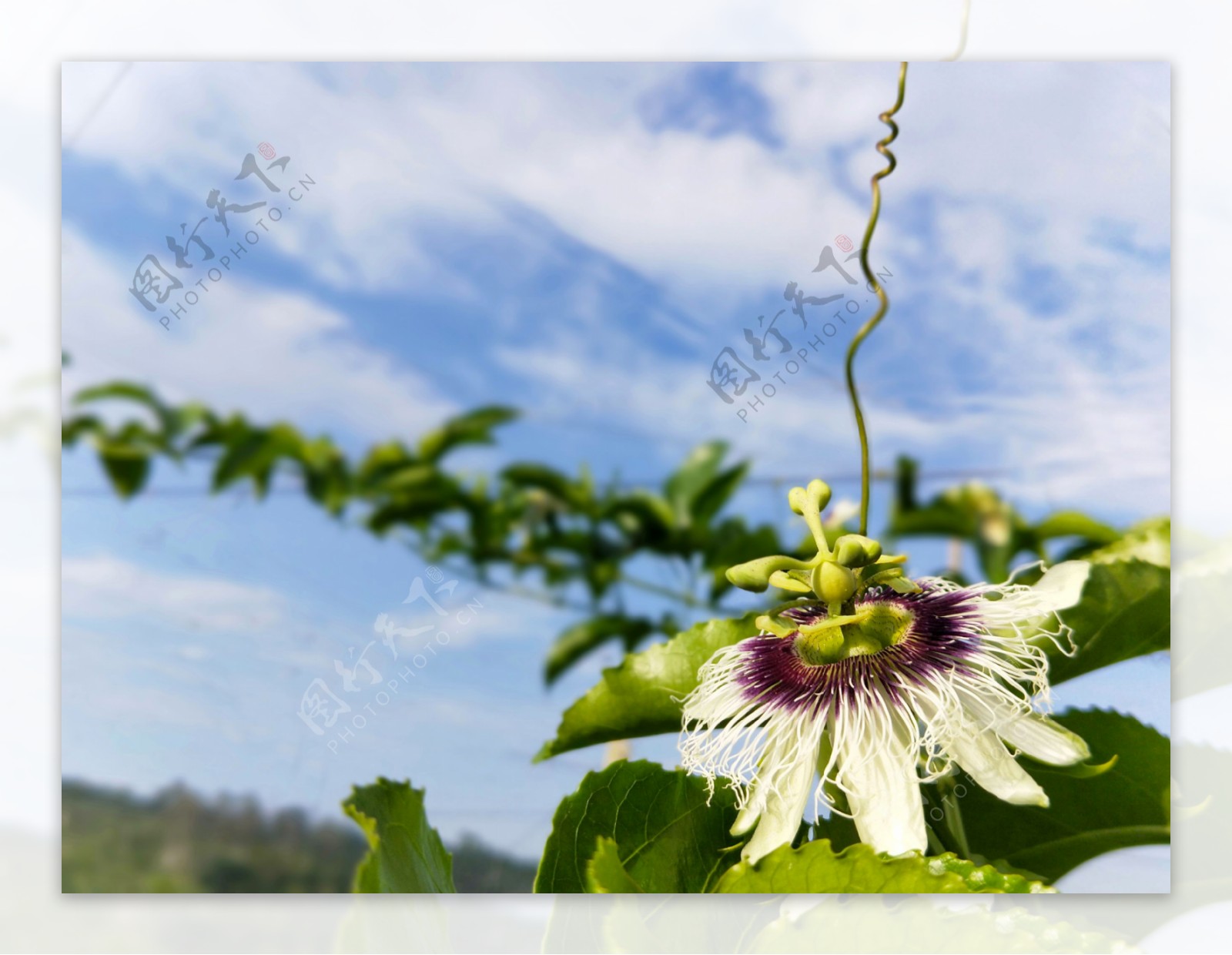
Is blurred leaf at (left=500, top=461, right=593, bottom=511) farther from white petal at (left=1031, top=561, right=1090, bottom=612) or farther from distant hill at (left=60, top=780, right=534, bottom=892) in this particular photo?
white petal at (left=1031, top=561, right=1090, bottom=612)

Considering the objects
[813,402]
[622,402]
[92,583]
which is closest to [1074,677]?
[813,402]

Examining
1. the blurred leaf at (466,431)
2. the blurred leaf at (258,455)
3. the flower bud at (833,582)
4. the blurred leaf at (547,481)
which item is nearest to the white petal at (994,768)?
the flower bud at (833,582)

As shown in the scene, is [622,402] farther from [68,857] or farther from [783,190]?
[68,857]

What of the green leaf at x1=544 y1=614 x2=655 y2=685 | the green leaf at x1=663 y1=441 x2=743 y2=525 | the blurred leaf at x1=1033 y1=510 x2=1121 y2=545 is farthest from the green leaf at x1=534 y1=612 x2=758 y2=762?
the blurred leaf at x1=1033 y1=510 x2=1121 y2=545

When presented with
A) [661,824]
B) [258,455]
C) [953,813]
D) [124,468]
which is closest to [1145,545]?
[953,813]

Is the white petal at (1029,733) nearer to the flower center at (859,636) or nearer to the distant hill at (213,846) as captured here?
the flower center at (859,636)
